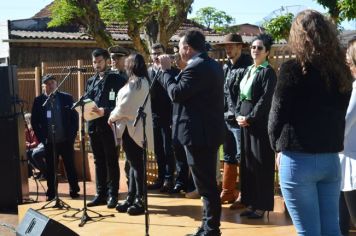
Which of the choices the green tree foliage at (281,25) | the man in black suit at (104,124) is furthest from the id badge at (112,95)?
the green tree foliage at (281,25)

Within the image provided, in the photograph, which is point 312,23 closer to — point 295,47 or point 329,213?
point 295,47

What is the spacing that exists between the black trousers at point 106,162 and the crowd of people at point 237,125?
0.04 ft

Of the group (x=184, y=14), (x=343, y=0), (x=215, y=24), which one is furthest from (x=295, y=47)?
(x=215, y=24)

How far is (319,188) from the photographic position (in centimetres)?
341

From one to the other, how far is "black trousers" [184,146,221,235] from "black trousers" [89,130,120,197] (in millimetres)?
1923

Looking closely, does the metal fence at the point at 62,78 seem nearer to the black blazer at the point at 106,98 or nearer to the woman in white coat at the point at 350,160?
the black blazer at the point at 106,98

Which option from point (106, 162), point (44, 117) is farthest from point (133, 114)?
point (44, 117)

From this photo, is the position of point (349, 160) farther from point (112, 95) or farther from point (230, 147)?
point (112, 95)

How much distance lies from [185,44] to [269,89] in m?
1.09

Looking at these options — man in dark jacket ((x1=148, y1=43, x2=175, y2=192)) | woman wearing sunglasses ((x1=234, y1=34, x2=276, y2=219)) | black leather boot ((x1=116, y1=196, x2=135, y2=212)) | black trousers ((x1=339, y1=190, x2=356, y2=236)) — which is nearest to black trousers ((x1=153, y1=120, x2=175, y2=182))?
man in dark jacket ((x1=148, y1=43, x2=175, y2=192))

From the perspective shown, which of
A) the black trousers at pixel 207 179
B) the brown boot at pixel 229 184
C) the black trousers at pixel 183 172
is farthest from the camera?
the black trousers at pixel 183 172

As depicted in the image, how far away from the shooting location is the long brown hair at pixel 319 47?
332 cm

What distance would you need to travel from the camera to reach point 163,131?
307 inches

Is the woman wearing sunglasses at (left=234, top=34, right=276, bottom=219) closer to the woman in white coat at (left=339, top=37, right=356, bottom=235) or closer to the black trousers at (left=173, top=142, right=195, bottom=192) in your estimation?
the black trousers at (left=173, top=142, right=195, bottom=192)
